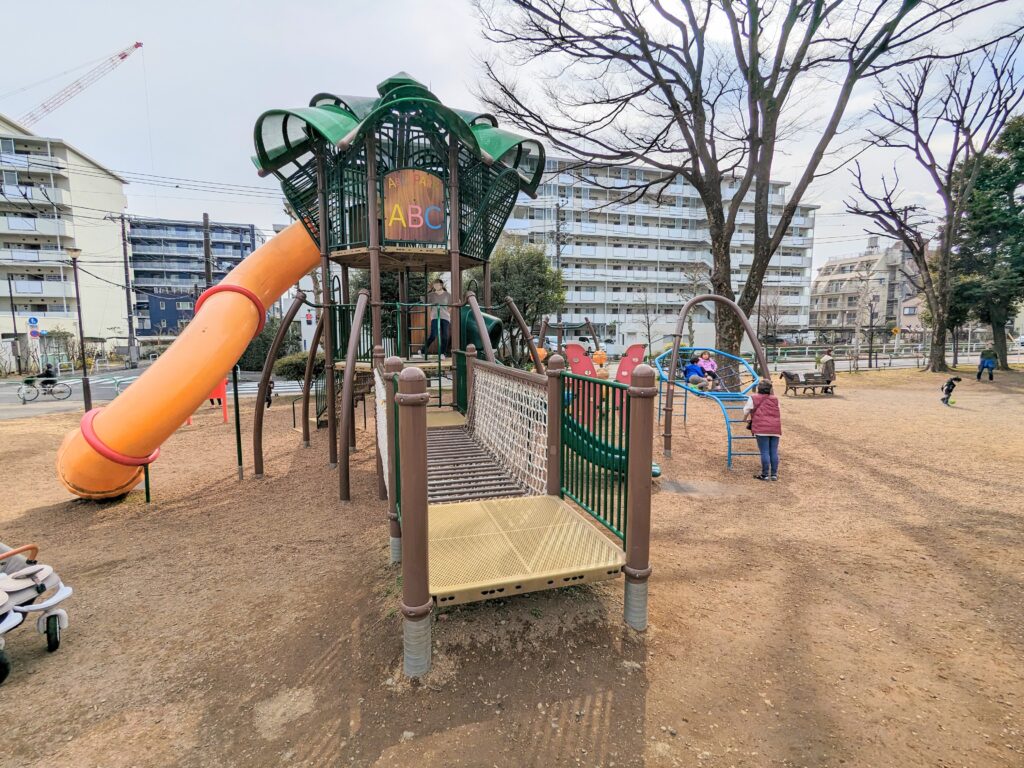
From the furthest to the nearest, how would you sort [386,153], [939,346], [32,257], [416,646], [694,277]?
[694,277] → [32,257] → [939,346] → [386,153] → [416,646]

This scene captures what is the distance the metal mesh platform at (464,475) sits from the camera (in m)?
4.58

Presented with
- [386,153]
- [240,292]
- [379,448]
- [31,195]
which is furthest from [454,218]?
[31,195]

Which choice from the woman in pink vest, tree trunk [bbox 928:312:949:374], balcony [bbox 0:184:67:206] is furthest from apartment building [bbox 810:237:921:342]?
balcony [bbox 0:184:67:206]

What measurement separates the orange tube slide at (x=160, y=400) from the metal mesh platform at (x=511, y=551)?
436 cm

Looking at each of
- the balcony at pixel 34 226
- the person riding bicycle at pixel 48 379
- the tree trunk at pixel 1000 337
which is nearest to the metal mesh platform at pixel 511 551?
the person riding bicycle at pixel 48 379

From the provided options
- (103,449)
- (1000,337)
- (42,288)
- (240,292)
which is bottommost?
(103,449)

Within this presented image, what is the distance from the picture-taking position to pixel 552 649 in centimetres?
326

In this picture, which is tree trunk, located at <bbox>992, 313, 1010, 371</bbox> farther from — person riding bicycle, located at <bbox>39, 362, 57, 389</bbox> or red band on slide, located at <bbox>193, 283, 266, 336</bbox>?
person riding bicycle, located at <bbox>39, 362, 57, 389</bbox>

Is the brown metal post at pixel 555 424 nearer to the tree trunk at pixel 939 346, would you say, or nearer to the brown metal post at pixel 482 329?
the brown metal post at pixel 482 329

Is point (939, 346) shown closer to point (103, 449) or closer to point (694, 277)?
point (694, 277)

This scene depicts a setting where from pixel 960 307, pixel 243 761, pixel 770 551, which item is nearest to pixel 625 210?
pixel 960 307

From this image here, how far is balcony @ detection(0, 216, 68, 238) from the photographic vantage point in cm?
3575

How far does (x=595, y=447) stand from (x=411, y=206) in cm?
493

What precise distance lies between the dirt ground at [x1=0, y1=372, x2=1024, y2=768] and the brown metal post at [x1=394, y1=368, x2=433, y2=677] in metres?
0.51
